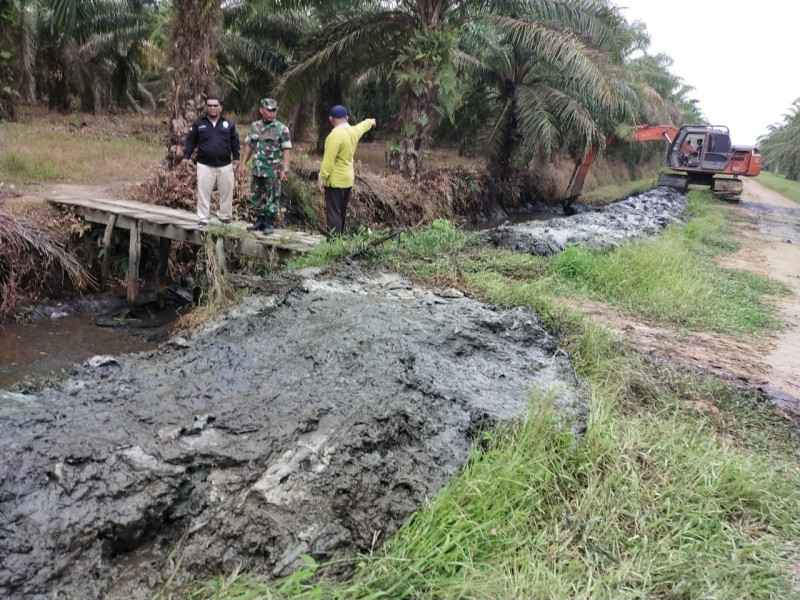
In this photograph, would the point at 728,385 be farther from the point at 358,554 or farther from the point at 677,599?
the point at 358,554

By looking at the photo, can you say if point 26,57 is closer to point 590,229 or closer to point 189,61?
point 189,61

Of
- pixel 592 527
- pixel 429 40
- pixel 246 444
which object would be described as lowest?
pixel 592 527

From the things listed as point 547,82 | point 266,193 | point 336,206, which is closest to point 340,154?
point 336,206

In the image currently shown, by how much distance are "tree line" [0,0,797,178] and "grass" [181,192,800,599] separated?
837cm

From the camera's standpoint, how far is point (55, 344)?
6.73 meters

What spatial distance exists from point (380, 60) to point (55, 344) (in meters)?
9.78

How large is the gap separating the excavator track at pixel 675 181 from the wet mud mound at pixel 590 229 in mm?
5748

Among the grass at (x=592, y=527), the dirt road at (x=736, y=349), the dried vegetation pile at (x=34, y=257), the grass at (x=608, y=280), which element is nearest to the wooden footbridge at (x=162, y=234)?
the dried vegetation pile at (x=34, y=257)

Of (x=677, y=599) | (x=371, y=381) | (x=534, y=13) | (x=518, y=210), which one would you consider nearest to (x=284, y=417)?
(x=371, y=381)

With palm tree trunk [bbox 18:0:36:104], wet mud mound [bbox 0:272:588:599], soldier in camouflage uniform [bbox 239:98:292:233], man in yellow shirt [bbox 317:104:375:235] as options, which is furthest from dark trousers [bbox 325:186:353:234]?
palm tree trunk [bbox 18:0:36:104]

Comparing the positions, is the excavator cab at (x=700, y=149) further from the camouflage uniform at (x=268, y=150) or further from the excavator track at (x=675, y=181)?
the camouflage uniform at (x=268, y=150)

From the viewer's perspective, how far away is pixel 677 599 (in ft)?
8.04

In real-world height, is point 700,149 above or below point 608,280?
above

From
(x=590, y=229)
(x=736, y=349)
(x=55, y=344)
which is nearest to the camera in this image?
(x=736, y=349)
